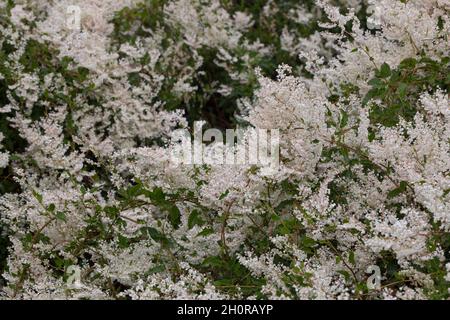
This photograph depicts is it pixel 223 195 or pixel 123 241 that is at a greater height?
pixel 223 195

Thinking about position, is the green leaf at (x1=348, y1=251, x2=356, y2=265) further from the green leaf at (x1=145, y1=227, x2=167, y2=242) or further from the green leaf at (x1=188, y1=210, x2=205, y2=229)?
the green leaf at (x1=145, y1=227, x2=167, y2=242)

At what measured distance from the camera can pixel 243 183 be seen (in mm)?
3129

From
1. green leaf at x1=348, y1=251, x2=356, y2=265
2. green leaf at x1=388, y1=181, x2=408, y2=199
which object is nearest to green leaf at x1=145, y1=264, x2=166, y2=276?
green leaf at x1=348, y1=251, x2=356, y2=265

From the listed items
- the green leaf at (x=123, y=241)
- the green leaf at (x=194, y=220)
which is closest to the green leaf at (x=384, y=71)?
the green leaf at (x=194, y=220)

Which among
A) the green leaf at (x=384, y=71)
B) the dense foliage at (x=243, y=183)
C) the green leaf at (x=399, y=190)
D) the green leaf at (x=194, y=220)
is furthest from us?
the green leaf at (x=384, y=71)

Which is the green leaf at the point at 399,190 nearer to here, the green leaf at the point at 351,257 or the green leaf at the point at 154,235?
the green leaf at the point at 351,257

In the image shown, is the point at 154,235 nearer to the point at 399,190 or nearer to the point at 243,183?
the point at 243,183

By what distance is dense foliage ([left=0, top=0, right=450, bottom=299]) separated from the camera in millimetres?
2850

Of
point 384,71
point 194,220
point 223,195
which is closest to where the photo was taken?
point 223,195

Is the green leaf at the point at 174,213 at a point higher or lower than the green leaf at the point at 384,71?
lower

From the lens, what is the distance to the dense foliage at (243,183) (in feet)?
9.35

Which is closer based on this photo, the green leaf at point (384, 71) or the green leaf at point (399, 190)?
the green leaf at point (399, 190)

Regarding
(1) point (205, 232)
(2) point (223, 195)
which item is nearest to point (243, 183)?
(2) point (223, 195)
